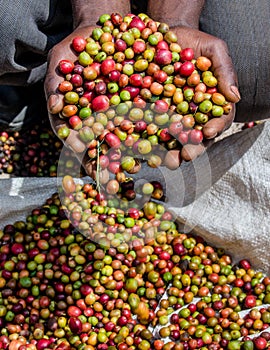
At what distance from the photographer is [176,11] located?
3.19 meters

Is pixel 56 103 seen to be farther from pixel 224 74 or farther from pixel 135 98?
pixel 224 74

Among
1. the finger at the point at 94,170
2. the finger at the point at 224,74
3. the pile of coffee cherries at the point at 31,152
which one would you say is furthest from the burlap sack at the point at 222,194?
the finger at the point at 94,170

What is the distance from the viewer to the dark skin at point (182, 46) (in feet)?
9.30

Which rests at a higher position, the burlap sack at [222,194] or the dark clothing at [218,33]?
the dark clothing at [218,33]

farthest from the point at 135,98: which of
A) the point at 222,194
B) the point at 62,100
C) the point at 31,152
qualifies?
the point at 31,152

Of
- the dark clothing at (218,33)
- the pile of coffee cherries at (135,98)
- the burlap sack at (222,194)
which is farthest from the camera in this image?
the burlap sack at (222,194)

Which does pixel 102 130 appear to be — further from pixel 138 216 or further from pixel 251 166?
pixel 251 166

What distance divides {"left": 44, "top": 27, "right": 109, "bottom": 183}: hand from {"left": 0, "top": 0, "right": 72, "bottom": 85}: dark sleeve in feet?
1.40

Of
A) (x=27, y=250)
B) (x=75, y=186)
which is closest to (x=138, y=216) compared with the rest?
(x=75, y=186)

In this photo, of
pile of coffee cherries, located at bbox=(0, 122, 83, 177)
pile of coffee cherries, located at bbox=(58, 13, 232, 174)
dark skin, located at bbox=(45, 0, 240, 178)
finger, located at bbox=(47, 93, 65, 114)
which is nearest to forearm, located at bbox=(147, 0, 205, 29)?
dark skin, located at bbox=(45, 0, 240, 178)

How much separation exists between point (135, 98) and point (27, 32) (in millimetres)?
927

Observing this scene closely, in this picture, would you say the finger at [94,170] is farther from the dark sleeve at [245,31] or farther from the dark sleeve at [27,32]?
the dark sleeve at [245,31]

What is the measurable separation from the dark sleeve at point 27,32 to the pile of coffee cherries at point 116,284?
84cm

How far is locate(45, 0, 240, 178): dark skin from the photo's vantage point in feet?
9.30
